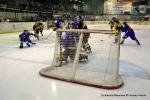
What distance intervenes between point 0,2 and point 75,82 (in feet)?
53.6

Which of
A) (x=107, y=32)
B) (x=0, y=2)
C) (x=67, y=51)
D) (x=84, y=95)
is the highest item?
(x=0, y=2)

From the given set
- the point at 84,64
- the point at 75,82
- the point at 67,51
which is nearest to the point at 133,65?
the point at 84,64

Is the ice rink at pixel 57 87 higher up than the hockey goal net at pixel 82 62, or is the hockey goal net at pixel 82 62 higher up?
the hockey goal net at pixel 82 62

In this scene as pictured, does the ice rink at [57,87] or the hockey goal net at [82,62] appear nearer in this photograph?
the ice rink at [57,87]

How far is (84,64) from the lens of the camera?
5.22m

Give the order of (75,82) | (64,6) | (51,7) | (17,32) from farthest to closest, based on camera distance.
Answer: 1. (64,6)
2. (51,7)
3. (17,32)
4. (75,82)

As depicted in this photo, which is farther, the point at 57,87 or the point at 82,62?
the point at 82,62

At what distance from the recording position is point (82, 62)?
5.37 m

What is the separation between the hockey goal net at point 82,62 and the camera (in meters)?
3.89

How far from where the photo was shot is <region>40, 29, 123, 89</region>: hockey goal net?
3891 millimetres

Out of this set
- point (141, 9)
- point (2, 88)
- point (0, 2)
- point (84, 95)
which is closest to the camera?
point (84, 95)

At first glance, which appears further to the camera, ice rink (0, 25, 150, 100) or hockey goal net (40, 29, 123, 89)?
hockey goal net (40, 29, 123, 89)

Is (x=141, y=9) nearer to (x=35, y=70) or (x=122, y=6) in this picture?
(x=122, y=6)

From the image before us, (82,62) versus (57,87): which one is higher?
(82,62)
